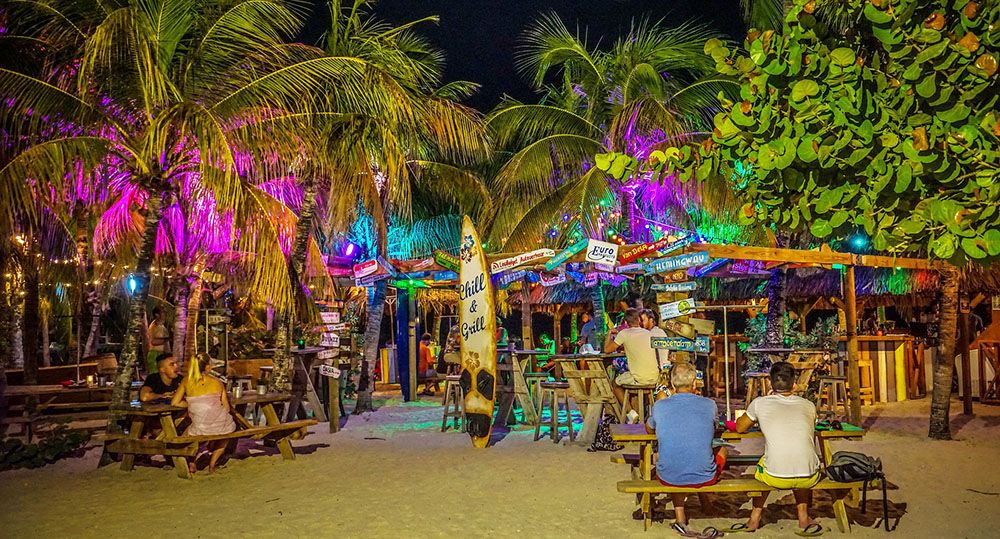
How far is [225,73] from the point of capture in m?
10.8

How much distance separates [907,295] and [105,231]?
17.1m

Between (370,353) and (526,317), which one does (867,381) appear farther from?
(370,353)

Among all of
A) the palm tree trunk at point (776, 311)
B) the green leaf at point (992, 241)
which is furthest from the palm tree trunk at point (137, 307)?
the palm tree trunk at point (776, 311)

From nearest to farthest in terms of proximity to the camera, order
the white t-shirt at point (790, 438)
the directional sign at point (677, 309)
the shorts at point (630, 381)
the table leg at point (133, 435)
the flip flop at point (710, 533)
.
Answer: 1. the white t-shirt at point (790, 438)
2. the flip flop at point (710, 533)
3. the table leg at point (133, 435)
4. the directional sign at point (677, 309)
5. the shorts at point (630, 381)

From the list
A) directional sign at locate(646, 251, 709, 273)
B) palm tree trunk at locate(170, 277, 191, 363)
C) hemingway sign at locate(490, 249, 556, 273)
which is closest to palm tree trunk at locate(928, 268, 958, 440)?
directional sign at locate(646, 251, 709, 273)

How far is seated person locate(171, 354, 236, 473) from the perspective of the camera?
9.08 meters

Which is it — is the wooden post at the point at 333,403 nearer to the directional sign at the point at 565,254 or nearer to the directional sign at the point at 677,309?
the directional sign at the point at 565,254

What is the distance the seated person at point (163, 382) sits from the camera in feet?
32.8

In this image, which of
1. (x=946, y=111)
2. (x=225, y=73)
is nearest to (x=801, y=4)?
(x=946, y=111)

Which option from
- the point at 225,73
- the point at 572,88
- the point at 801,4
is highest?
the point at 572,88

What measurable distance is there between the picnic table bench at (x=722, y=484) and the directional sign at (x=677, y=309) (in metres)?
2.83

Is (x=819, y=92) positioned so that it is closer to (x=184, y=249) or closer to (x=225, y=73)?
(x=225, y=73)

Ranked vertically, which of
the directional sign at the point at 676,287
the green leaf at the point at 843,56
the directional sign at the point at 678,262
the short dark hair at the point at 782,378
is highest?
the green leaf at the point at 843,56

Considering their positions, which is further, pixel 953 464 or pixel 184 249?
pixel 184 249
